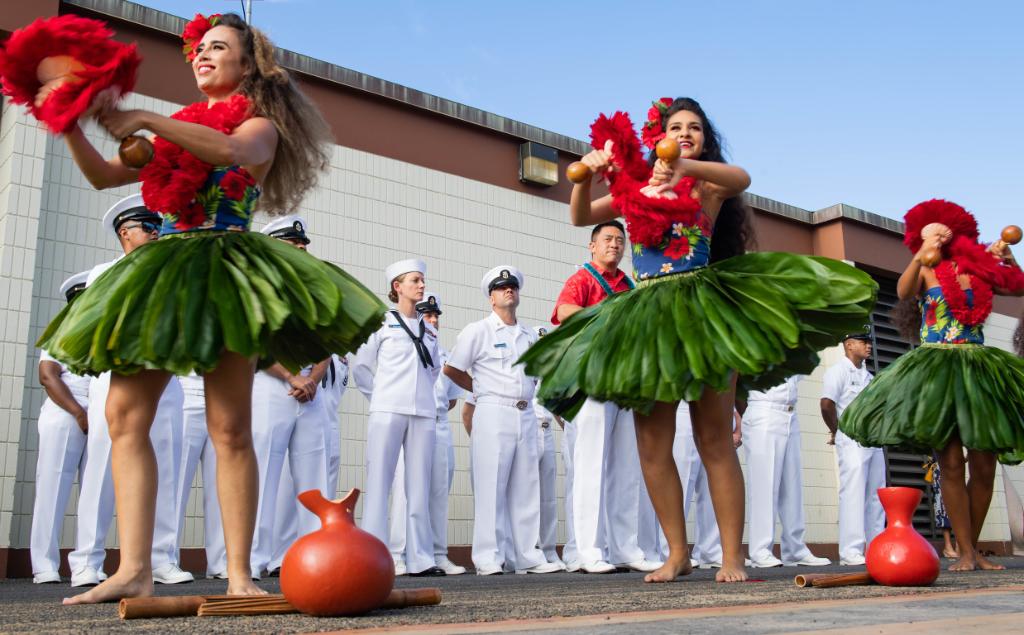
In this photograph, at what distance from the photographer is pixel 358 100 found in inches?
353

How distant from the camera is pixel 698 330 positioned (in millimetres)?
3467

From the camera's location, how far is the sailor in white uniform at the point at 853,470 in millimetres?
7867

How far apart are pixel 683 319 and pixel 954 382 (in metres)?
2.10

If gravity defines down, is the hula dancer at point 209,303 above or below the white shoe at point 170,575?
above

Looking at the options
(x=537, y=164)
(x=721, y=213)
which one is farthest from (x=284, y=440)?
(x=537, y=164)

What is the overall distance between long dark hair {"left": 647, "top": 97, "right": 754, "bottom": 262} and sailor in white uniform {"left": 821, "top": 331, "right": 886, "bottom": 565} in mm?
3748

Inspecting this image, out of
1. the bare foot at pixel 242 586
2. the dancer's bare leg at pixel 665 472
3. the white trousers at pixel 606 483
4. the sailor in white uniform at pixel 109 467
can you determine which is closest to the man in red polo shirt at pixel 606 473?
the white trousers at pixel 606 483

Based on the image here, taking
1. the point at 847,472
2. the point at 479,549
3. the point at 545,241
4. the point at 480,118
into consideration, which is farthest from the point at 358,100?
the point at 847,472

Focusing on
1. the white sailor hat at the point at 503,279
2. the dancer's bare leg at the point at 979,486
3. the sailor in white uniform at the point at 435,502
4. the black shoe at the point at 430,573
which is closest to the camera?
the dancer's bare leg at the point at 979,486

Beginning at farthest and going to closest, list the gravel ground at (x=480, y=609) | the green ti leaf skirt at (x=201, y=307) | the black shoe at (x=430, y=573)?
the black shoe at (x=430, y=573)
the green ti leaf skirt at (x=201, y=307)
the gravel ground at (x=480, y=609)

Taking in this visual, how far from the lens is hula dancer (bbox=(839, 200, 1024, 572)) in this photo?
4816 mm

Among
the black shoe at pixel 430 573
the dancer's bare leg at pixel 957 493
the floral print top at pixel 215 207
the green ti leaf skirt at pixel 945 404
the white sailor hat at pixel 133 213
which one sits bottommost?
the black shoe at pixel 430 573

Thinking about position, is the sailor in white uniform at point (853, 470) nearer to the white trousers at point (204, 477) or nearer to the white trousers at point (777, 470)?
the white trousers at point (777, 470)

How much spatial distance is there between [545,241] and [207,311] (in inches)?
297
